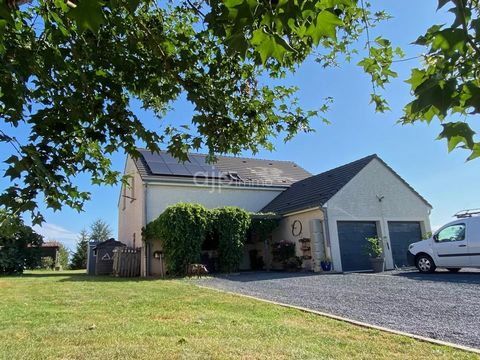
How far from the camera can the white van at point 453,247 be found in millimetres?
11547

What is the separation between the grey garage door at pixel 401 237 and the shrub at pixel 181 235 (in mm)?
8759

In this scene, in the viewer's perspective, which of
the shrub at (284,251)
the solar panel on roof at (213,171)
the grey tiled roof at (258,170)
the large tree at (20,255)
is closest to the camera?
the shrub at (284,251)

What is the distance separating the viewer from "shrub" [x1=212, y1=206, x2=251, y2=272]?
16.5 meters

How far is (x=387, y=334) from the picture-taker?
185 inches

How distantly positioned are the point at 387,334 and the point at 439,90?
4328 millimetres

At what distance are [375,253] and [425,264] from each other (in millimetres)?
3306

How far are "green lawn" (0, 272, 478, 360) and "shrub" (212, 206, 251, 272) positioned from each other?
30.0 feet

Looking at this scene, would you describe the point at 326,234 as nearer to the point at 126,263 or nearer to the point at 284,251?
the point at 284,251

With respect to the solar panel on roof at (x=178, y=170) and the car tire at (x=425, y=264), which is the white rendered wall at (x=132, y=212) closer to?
the solar panel on roof at (x=178, y=170)

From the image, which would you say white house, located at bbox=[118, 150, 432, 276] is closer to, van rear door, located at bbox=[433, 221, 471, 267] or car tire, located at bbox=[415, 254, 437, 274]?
car tire, located at bbox=[415, 254, 437, 274]

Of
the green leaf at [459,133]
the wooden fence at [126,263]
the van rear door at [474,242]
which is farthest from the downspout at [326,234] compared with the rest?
the green leaf at [459,133]

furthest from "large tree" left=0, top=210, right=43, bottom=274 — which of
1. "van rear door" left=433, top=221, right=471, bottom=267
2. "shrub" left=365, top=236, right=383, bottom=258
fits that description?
"van rear door" left=433, top=221, right=471, bottom=267

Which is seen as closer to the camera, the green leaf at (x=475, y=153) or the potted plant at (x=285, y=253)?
the green leaf at (x=475, y=153)

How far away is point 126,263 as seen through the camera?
17.8 meters
